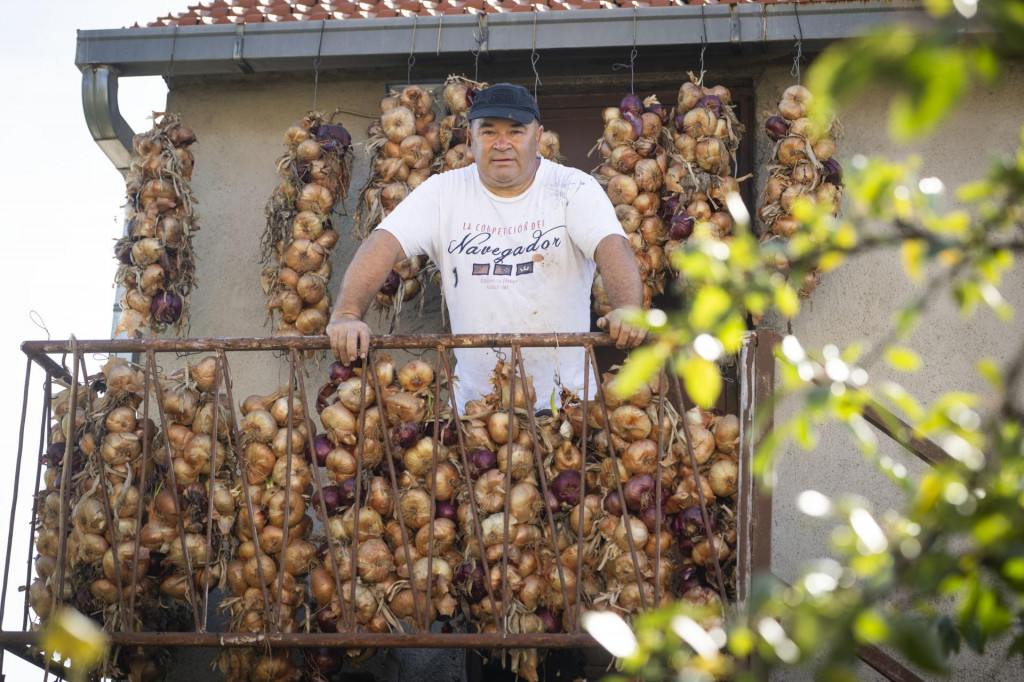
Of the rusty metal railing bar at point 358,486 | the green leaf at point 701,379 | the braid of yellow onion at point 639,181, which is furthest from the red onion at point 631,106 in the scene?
the green leaf at point 701,379

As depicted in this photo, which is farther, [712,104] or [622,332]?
[712,104]

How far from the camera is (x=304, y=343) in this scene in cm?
390

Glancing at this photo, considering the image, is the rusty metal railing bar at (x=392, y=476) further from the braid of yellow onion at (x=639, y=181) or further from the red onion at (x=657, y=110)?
the red onion at (x=657, y=110)

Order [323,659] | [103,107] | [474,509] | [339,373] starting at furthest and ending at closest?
[103,107] → [339,373] → [323,659] → [474,509]

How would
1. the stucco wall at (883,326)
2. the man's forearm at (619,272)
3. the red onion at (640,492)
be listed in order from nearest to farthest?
the red onion at (640,492) < the man's forearm at (619,272) < the stucco wall at (883,326)

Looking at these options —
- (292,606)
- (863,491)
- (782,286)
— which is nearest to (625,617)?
(292,606)

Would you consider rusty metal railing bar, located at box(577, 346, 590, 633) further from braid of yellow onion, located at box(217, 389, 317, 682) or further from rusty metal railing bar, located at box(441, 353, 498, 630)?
braid of yellow onion, located at box(217, 389, 317, 682)

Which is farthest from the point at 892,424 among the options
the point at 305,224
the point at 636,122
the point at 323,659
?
the point at 305,224

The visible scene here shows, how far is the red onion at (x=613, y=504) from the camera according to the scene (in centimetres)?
384

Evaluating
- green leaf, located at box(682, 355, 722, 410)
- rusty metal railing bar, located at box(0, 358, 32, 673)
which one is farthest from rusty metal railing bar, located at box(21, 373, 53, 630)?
green leaf, located at box(682, 355, 722, 410)

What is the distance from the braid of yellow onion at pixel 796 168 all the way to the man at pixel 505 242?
2.58 ft

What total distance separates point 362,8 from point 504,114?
1321 millimetres

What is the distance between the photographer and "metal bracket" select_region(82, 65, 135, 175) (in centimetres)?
532

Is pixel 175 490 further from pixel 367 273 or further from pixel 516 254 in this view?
pixel 516 254
